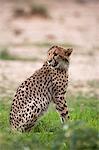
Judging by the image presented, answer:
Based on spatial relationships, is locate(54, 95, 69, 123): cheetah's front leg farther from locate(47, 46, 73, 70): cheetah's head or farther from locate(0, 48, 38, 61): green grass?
locate(0, 48, 38, 61): green grass

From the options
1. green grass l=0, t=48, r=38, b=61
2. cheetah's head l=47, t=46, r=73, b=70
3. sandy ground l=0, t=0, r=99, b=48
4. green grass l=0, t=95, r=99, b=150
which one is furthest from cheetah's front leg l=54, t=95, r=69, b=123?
sandy ground l=0, t=0, r=99, b=48

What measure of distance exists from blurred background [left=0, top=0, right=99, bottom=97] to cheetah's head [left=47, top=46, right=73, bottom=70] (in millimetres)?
4284

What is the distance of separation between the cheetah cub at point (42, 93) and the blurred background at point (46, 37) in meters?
4.28

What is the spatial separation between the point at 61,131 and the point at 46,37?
14682 millimetres

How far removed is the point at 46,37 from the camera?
22.5 meters

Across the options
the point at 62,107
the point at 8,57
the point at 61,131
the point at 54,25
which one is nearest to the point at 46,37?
the point at 54,25

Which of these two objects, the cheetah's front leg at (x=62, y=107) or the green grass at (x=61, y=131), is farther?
the cheetah's front leg at (x=62, y=107)

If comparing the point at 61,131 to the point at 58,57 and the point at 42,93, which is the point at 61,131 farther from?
the point at 58,57

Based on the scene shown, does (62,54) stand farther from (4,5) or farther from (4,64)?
(4,5)

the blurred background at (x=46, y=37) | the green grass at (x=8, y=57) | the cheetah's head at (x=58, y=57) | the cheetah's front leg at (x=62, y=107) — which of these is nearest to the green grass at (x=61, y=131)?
the cheetah's front leg at (x=62, y=107)

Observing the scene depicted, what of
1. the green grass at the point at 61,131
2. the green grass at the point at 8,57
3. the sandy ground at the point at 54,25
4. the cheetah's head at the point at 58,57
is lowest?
the green grass at the point at 61,131

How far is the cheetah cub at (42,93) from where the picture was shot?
30.8ft

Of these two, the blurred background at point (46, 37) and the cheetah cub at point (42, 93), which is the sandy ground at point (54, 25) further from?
the cheetah cub at point (42, 93)

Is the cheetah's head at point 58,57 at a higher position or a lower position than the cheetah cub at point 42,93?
higher
